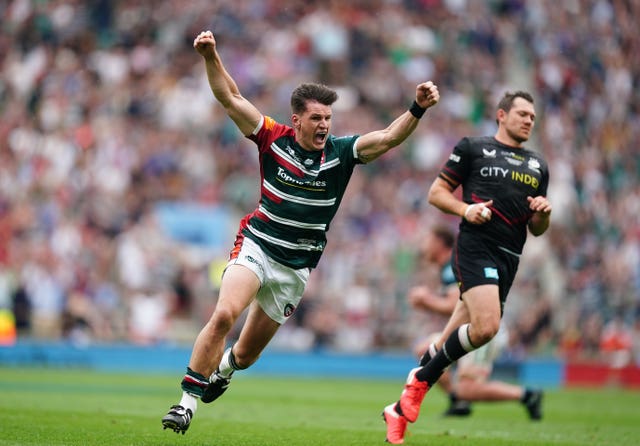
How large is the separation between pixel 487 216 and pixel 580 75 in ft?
62.4

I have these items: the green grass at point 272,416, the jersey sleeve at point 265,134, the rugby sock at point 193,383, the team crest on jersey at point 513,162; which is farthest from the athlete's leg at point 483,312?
the rugby sock at point 193,383

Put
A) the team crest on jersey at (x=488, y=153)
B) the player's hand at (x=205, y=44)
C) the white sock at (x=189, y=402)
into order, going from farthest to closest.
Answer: the team crest on jersey at (x=488, y=153), the player's hand at (x=205, y=44), the white sock at (x=189, y=402)

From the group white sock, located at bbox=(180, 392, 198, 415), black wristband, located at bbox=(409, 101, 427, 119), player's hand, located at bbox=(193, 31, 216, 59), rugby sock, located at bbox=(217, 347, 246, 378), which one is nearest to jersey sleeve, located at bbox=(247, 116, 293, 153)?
player's hand, located at bbox=(193, 31, 216, 59)

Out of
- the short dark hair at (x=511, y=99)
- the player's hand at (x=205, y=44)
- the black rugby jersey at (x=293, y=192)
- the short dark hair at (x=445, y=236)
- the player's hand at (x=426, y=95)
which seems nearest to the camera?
the player's hand at (x=205, y=44)

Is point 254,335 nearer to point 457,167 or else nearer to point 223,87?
point 223,87

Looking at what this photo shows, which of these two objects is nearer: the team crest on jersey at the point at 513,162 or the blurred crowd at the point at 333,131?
the team crest on jersey at the point at 513,162

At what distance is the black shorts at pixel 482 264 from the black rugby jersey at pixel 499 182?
69mm

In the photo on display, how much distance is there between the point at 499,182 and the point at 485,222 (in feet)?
1.31

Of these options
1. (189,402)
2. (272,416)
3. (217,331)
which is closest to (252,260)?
(217,331)

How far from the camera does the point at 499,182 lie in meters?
9.54

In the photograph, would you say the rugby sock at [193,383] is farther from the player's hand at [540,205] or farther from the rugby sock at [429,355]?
the player's hand at [540,205]

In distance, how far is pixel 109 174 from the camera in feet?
74.3

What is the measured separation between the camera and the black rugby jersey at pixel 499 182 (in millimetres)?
9508

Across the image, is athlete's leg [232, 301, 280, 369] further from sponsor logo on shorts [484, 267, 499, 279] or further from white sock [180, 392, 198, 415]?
sponsor logo on shorts [484, 267, 499, 279]
